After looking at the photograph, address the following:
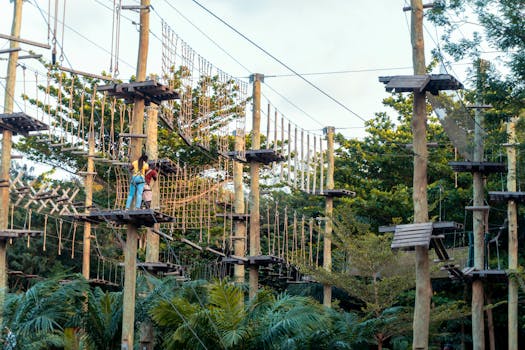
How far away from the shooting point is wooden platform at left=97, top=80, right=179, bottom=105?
1669cm

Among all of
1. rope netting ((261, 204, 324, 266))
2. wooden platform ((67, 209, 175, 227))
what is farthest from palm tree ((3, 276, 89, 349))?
rope netting ((261, 204, 324, 266))

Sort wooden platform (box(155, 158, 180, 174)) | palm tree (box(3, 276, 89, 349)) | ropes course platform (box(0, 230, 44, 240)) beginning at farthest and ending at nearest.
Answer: wooden platform (box(155, 158, 180, 174)) → ropes course platform (box(0, 230, 44, 240)) → palm tree (box(3, 276, 89, 349))

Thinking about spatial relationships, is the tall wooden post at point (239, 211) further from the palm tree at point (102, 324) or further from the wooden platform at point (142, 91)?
the wooden platform at point (142, 91)

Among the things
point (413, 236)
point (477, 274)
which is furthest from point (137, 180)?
point (477, 274)

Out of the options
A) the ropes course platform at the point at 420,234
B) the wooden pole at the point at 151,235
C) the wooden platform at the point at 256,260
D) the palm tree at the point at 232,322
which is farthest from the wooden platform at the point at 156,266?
the ropes course platform at the point at 420,234

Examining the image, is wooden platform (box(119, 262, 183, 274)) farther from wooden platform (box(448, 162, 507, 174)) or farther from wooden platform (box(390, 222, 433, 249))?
wooden platform (box(448, 162, 507, 174))

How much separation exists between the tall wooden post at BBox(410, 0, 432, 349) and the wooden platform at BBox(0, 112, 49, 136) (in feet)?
25.9

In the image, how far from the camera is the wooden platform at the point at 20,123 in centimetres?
1909

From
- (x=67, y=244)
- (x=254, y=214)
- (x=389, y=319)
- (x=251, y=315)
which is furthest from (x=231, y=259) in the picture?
(x=67, y=244)

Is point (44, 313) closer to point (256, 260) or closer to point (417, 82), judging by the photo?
point (256, 260)

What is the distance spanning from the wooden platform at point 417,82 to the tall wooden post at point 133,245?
4564 mm

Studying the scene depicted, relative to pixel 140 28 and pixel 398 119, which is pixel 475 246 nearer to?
pixel 140 28

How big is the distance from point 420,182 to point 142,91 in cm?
520

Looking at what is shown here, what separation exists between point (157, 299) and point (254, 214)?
3.78 m
